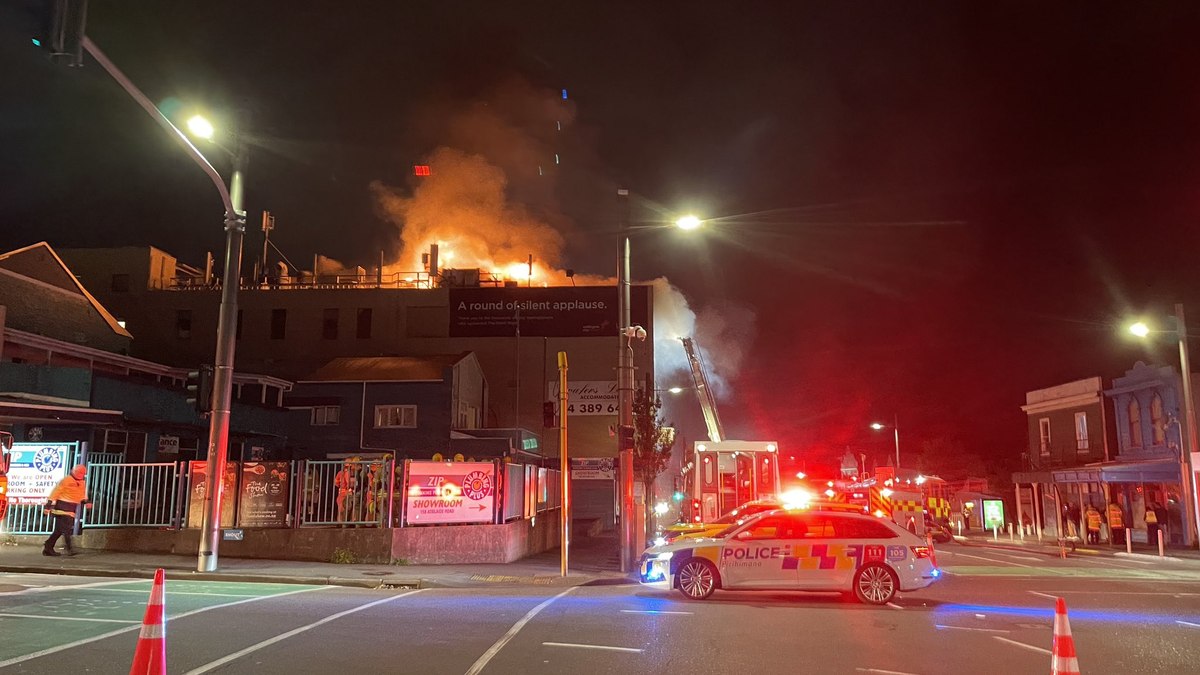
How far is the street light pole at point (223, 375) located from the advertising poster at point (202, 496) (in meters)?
2.07

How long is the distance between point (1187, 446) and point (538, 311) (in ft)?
108

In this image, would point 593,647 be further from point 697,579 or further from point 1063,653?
point 697,579

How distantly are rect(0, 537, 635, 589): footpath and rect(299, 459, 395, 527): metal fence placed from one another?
104 cm

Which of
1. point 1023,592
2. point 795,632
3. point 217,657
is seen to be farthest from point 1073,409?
point 217,657

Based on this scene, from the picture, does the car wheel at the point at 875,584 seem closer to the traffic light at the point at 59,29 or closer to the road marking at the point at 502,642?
the road marking at the point at 502,642

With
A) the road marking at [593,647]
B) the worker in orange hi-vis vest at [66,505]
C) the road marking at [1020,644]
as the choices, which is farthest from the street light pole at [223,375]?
the road marking at [1020,644]

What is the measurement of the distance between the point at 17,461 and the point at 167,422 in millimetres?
9219

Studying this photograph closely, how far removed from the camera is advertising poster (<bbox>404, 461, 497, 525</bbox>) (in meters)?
17.5

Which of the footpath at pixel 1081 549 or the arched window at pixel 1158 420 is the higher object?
the arched window at pixel 1158 420

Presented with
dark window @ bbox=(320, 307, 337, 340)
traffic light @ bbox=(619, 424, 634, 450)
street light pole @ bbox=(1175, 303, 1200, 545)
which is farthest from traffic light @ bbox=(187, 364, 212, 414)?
dark window @ bbox=(320, 307, 337, 340)

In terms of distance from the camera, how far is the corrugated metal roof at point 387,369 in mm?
38781

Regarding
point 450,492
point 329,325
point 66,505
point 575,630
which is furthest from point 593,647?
point 329,325

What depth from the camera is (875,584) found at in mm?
12125

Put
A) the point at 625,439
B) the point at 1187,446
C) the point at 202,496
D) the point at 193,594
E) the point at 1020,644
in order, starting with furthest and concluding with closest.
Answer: the point at 1187,446
the point at 202,496
the point at 625,439
the point at 193,594
the point at 1020,644
